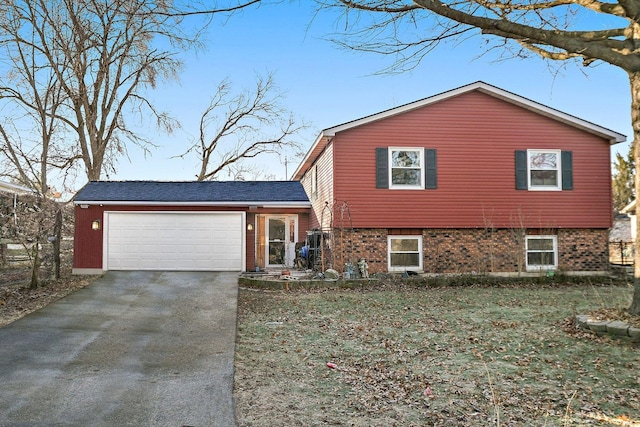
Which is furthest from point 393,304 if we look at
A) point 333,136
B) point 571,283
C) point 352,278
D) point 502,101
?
point 502,101

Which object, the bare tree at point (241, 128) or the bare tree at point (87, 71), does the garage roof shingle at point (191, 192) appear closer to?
the bare tree at point (87, 71)

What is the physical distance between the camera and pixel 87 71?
23141 millimetres

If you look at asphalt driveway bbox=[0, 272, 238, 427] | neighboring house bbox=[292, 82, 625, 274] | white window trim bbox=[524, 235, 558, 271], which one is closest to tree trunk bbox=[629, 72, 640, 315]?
asphalt driveway bbox=[0, 272, 238, 427]

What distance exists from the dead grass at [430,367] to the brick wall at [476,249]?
13.9 feet

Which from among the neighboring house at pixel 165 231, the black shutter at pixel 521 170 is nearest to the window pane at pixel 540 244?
the black shutter at pixel 521 170

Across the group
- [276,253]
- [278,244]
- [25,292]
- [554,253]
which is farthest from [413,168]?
[25,292]

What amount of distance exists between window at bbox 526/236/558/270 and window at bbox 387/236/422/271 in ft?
11.9

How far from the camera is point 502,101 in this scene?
53.6 ft

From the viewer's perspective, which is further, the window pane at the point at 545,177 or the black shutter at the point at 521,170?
the window pane at the point at 545,177

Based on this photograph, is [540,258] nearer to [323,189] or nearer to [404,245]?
[404,245]

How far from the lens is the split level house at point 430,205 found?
15531 mm

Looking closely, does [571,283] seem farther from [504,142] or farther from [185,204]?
[185,204]

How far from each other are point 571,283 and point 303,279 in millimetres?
8096

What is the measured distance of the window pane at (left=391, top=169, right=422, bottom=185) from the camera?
1571 centimetres
